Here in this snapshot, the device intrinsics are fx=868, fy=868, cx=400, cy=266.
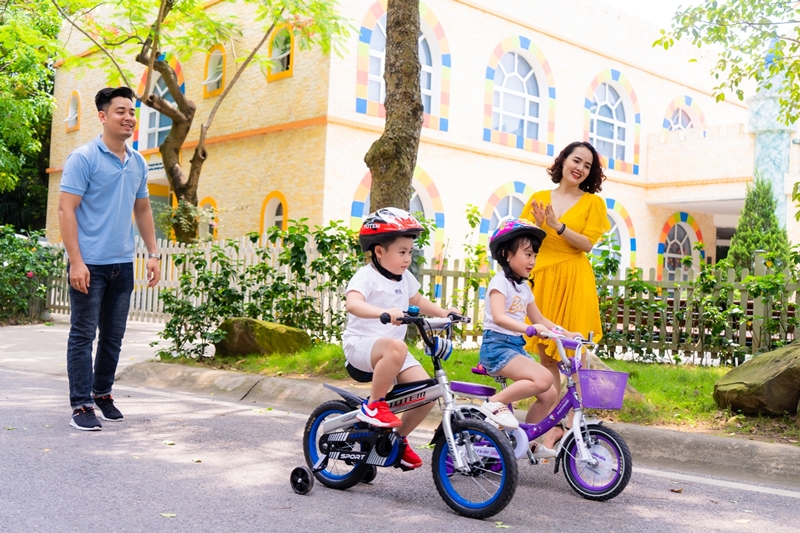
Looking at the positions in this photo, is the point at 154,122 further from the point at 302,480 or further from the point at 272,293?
the point at 302,480

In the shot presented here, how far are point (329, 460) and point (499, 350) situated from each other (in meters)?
1.10

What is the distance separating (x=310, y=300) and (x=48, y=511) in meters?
6.43

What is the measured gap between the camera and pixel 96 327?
6.11 metres

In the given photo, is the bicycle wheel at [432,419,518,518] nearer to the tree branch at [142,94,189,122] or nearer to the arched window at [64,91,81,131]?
the tree branch at [142,94,189,122]

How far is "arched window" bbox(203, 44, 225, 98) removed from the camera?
806 inches

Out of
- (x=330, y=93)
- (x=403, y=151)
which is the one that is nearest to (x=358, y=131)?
(x=330, y=93)

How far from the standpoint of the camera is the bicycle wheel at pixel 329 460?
15.1ft

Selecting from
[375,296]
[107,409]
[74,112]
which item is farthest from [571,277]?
[74,112]

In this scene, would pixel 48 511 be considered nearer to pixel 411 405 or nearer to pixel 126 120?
pixel 411 405

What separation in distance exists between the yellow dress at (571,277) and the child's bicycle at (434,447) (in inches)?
41.6

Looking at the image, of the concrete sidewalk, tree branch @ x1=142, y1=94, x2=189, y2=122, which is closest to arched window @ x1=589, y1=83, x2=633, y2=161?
tree branch @ x1=142, y1=94, x2=189, y2=122

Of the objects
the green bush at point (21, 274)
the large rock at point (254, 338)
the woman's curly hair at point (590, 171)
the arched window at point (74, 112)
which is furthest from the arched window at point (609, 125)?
the woman's curly hair at point (590, 171)

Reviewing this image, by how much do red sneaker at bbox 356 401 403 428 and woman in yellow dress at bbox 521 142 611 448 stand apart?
136cm

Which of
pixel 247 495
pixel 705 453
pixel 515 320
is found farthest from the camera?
pixel 705 453
